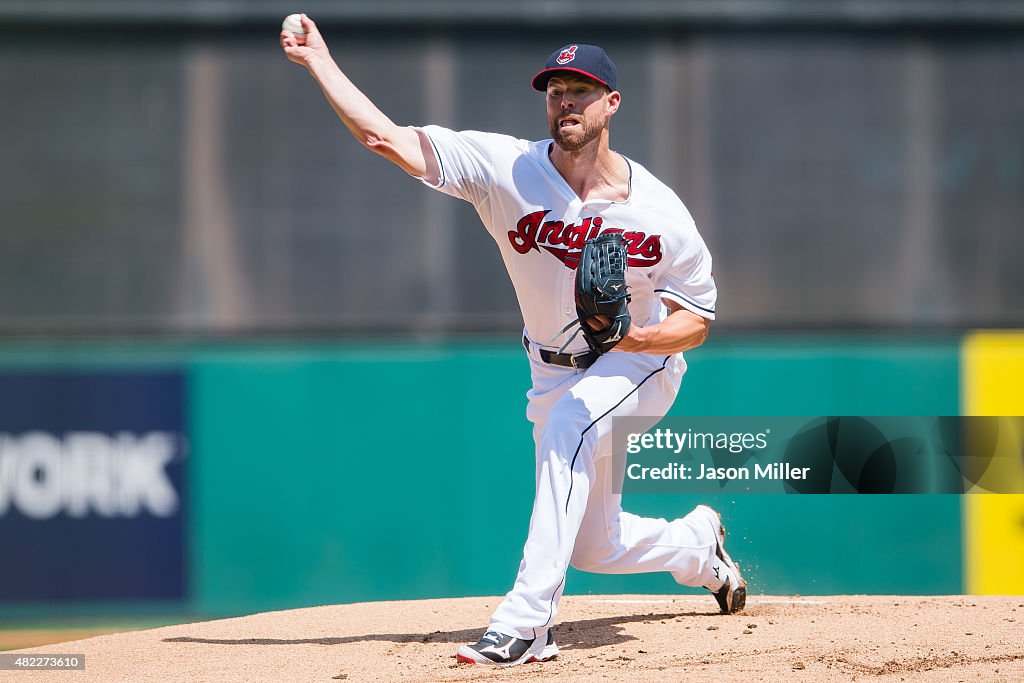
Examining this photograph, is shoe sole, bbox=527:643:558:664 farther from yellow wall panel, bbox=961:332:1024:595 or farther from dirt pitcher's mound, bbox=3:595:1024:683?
yellow wall panel, bbox=961:332:1024:595

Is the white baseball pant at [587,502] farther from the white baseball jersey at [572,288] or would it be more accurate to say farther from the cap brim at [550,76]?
the cap brim at [550,76]

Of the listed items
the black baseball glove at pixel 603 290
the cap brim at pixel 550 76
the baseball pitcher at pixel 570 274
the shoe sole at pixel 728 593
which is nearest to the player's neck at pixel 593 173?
the baseball pitcher at pixel 570 274

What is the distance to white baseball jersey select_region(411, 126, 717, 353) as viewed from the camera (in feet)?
15.6

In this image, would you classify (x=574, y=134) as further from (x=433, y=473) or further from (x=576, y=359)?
(x=433, y=473)

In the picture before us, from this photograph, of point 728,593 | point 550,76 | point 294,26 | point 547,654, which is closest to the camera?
point 547,654

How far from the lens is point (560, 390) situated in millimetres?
4855

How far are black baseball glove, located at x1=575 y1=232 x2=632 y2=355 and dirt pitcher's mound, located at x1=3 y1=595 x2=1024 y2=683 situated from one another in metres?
1.05

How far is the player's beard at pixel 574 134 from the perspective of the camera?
4.72 metres

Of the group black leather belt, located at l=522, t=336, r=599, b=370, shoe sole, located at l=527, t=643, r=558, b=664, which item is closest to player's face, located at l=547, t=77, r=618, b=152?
black leather belt, located at l=522, t=336, r=599, b=370

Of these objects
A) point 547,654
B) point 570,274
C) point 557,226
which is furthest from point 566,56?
point 547,654

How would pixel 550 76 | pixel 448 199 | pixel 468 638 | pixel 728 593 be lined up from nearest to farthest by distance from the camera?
Answer: 1. pixel 550 76
2. pixel 468 638
3. pixel 728 593
4. pixel 448 199

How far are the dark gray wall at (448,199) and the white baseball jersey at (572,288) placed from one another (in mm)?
3074

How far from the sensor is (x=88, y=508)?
7.50m

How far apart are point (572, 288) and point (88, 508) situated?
386 cm
